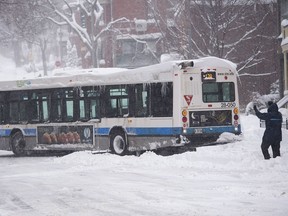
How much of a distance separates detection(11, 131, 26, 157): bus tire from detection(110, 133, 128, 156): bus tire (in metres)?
4.85

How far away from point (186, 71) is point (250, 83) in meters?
25.5

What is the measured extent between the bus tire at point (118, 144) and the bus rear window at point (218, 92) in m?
3.24

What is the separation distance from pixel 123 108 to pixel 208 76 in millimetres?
3222

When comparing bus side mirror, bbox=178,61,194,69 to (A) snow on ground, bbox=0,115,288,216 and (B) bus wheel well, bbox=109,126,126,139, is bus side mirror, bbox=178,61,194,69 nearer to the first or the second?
(A) snow on ground, bbox=0,115,288,216

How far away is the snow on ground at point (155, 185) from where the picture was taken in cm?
973

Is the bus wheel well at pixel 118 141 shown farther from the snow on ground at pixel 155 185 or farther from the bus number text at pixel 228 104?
the bus number text at pixel 228 104

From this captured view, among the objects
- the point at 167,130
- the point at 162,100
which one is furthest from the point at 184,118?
the point at 162,100

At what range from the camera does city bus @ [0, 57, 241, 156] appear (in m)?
18.0

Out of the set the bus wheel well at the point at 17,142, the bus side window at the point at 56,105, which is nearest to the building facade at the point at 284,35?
the bus side window at the point at 56,105

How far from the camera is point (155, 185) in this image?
1216cm

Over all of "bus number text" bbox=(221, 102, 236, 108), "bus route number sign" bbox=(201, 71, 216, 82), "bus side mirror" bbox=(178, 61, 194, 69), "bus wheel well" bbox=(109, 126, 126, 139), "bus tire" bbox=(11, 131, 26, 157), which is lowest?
"bus tire" bbox=(11, 131, 26, 157)

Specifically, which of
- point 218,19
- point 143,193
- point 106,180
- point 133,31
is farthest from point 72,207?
point 133,31

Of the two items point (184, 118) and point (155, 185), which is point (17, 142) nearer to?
point (184, 118)

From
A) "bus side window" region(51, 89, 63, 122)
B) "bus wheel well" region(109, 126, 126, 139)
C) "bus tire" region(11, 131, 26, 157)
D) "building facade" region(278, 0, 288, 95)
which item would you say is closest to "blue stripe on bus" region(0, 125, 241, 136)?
"bus wheel well" region(109, 126, 126, 139)
